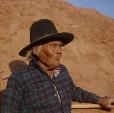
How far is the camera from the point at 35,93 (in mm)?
4281

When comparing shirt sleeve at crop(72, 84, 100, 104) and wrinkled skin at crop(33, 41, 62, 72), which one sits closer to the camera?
wrinkled skin at crop(33, 41, 62, 72)

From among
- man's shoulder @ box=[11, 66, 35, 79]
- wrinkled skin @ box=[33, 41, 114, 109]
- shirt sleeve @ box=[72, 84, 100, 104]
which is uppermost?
wrinkled skin @ box=[33, 41, 114, 109]

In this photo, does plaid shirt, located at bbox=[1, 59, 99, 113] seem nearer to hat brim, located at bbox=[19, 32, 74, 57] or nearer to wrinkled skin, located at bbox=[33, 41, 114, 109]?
wrinkled skin, located at bbox=[33, 41, 114, 109]

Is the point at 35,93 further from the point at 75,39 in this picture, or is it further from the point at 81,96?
the point at 75,39

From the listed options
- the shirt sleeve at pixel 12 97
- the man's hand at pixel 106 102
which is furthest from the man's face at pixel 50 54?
the man's hand at pixel 106 102

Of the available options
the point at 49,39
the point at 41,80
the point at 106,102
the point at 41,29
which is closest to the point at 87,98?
the point at 106,102

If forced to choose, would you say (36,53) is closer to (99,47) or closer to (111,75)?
(111,75)

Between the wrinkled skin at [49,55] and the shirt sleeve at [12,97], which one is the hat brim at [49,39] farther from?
the shirt sleeve at [12,97]

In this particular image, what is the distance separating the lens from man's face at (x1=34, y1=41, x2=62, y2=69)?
14.4 ft

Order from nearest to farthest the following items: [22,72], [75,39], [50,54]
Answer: [22,72], [50,54], [75,39]

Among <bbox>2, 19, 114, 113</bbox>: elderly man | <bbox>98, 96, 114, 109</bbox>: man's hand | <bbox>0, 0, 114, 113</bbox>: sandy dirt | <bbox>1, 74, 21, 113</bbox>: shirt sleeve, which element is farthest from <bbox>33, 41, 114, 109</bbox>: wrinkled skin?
<bbox>0, 0, 114, 113</bbox>: sandy dirt

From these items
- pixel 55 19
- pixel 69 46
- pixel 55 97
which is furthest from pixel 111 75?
pixel 55 97

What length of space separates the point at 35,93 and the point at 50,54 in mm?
474

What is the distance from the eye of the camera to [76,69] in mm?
8164
